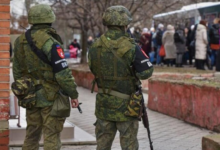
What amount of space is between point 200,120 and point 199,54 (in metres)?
9.63

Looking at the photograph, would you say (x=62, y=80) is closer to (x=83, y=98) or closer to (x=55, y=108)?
(x=55, y=108)

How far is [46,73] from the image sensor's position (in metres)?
5.36

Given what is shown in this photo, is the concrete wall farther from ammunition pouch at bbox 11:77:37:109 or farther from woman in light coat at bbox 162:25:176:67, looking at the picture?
woman in light coat at bbox 162:25:176:67

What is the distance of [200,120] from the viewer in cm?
861

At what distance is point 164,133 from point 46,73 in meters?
3.41

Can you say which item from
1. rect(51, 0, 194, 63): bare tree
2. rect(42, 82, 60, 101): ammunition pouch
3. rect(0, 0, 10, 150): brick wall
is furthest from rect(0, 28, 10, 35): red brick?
rect(51, 0, 194, 63): bare tree

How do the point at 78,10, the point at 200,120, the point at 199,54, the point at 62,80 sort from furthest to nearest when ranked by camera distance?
1. the point at 78,10
2. the point at 199,54
3. the point at 200,120
4. the point at 62,80

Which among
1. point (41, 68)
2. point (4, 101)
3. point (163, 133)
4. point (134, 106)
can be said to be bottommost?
point (163, 133)

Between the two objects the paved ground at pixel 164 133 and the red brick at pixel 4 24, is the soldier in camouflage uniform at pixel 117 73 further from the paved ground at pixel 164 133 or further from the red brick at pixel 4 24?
the paved ground at pixel 164 133

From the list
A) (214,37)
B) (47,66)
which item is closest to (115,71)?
(47,66)

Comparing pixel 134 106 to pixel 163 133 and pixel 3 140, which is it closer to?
pixel 3 140

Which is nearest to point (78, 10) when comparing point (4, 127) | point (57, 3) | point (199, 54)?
point (57, 3)

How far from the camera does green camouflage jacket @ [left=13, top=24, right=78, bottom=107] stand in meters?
5.25

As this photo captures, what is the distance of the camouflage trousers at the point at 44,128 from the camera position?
538 centimetres
